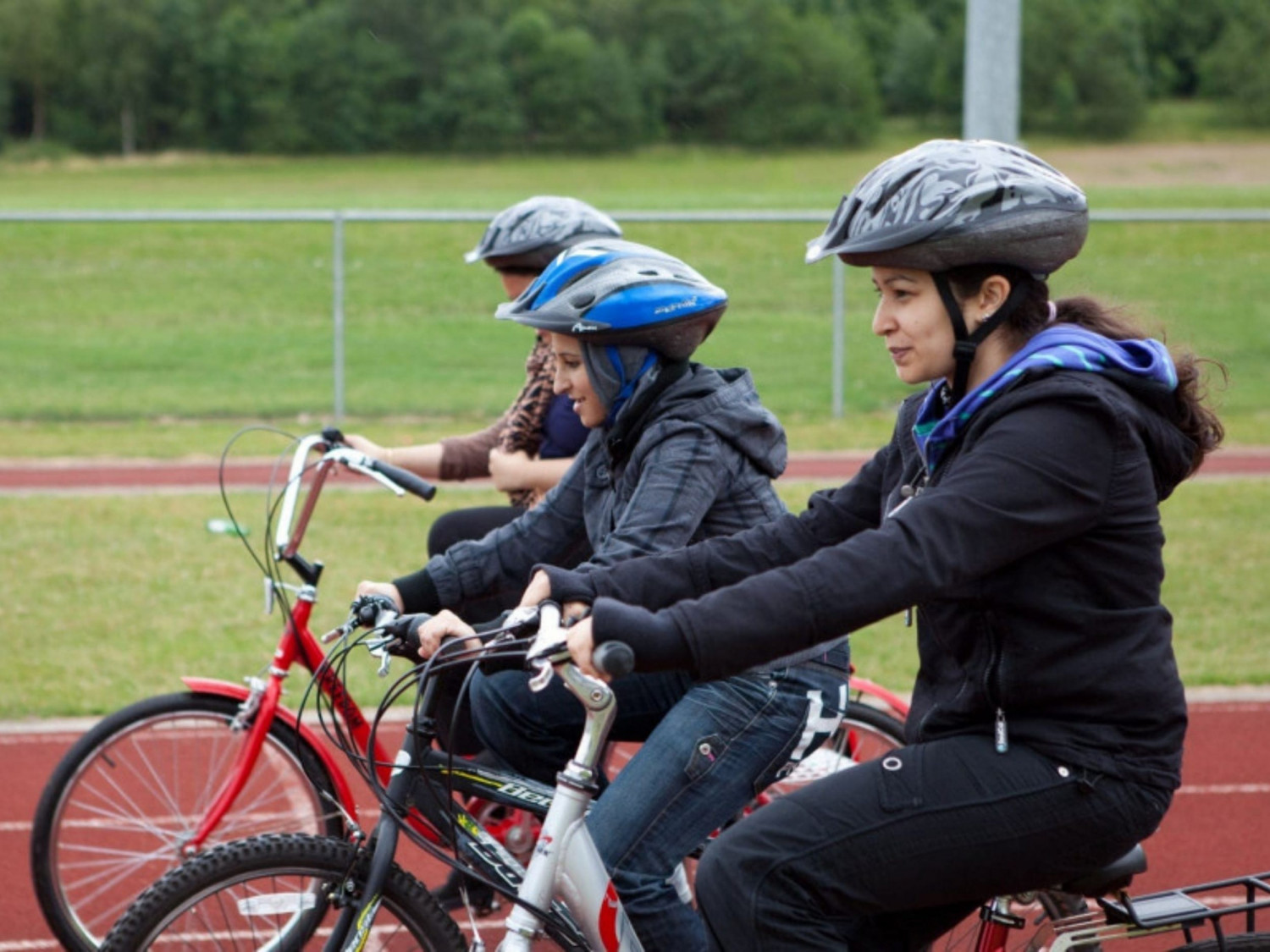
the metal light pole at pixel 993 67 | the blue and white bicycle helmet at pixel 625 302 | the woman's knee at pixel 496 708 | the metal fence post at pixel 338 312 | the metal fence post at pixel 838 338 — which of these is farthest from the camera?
the metal fence post at pixel 838 338

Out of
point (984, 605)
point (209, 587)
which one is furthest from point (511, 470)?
point (209, 587)

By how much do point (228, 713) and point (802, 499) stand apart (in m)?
6.94

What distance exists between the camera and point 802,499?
11.1 meters

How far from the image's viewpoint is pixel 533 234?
5.12 m

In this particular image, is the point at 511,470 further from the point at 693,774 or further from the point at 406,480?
the point at 693,774

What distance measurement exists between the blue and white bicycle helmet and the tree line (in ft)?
184

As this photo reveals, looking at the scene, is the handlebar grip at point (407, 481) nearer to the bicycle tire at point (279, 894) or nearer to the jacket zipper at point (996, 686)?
the bicycle tire at point (279, 894)

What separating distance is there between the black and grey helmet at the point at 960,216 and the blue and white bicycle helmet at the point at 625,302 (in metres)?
0.75

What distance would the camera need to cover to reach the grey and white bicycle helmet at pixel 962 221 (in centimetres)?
298

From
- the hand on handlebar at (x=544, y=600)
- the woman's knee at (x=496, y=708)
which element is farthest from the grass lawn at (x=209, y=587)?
the hand on handlebar at (x=544, y=600)

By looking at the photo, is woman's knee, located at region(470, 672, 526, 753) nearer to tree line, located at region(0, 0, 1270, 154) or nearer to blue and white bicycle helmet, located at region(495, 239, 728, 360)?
blue and white bicycle helmet, located at region(495, 239, 728, 360)

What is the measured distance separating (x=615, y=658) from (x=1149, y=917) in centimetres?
106

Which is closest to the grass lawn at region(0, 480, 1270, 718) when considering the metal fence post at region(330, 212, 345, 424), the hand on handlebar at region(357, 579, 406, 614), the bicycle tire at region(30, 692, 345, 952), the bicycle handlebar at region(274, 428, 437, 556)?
the bicycle tire at region(30, 692, 345, 952)

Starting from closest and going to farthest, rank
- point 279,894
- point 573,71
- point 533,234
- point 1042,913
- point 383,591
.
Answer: point 1042,913 → point 279,894 → point 383,591 → point 533,234 → point 573,71
